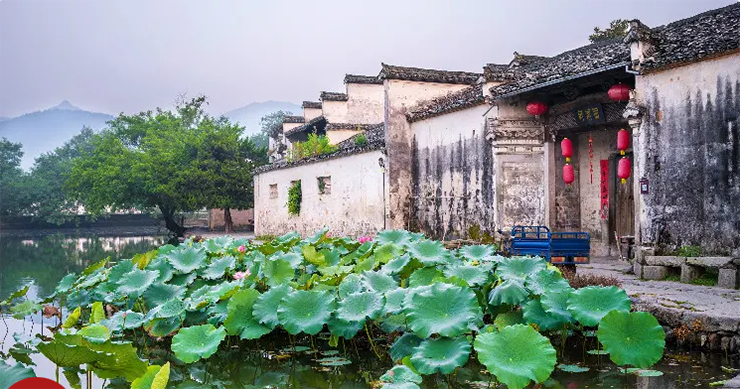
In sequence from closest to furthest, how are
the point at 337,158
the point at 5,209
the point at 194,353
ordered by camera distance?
the point at 194,353, the point at 337,158, the point at 5,209

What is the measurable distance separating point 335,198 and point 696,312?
11403 millimetres

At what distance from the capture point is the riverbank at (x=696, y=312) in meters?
4.95

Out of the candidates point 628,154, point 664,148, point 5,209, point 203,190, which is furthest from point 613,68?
point 5,209

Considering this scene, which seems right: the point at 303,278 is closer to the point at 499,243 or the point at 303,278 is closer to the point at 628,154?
the point at 499,243

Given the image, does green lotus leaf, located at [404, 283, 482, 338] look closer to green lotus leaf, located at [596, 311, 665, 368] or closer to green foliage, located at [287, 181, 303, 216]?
green lotus leaf, located at [596, 311, 665, 368]

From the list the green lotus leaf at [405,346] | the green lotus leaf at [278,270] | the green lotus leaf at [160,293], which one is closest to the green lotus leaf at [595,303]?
the green lotus leaf at [405,346]

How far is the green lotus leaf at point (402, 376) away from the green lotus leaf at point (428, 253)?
2.10 metres

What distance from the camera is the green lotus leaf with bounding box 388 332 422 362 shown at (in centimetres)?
429

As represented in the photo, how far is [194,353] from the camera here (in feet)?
13.4

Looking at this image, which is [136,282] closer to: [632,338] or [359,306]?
[359,306]

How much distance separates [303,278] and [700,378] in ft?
11.2

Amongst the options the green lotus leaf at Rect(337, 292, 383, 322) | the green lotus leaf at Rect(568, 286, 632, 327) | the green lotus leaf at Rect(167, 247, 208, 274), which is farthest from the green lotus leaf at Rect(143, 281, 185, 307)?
the green lotus leaf at Rect(568, 286, 632, 327)

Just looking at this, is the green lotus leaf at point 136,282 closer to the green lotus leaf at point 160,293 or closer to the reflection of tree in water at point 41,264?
the green lotus leaf at point 160,293

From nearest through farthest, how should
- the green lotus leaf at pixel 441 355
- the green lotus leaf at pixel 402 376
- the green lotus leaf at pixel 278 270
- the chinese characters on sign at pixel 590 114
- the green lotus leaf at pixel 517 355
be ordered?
the green lotus leaf at pixel 517 355, the green lotus leaf at pixel 402 376, the green lotus leaf at pixel 441 355, the green lotus leaf at pixel 278 270, the chinese characters on sign at pixel 590 114
